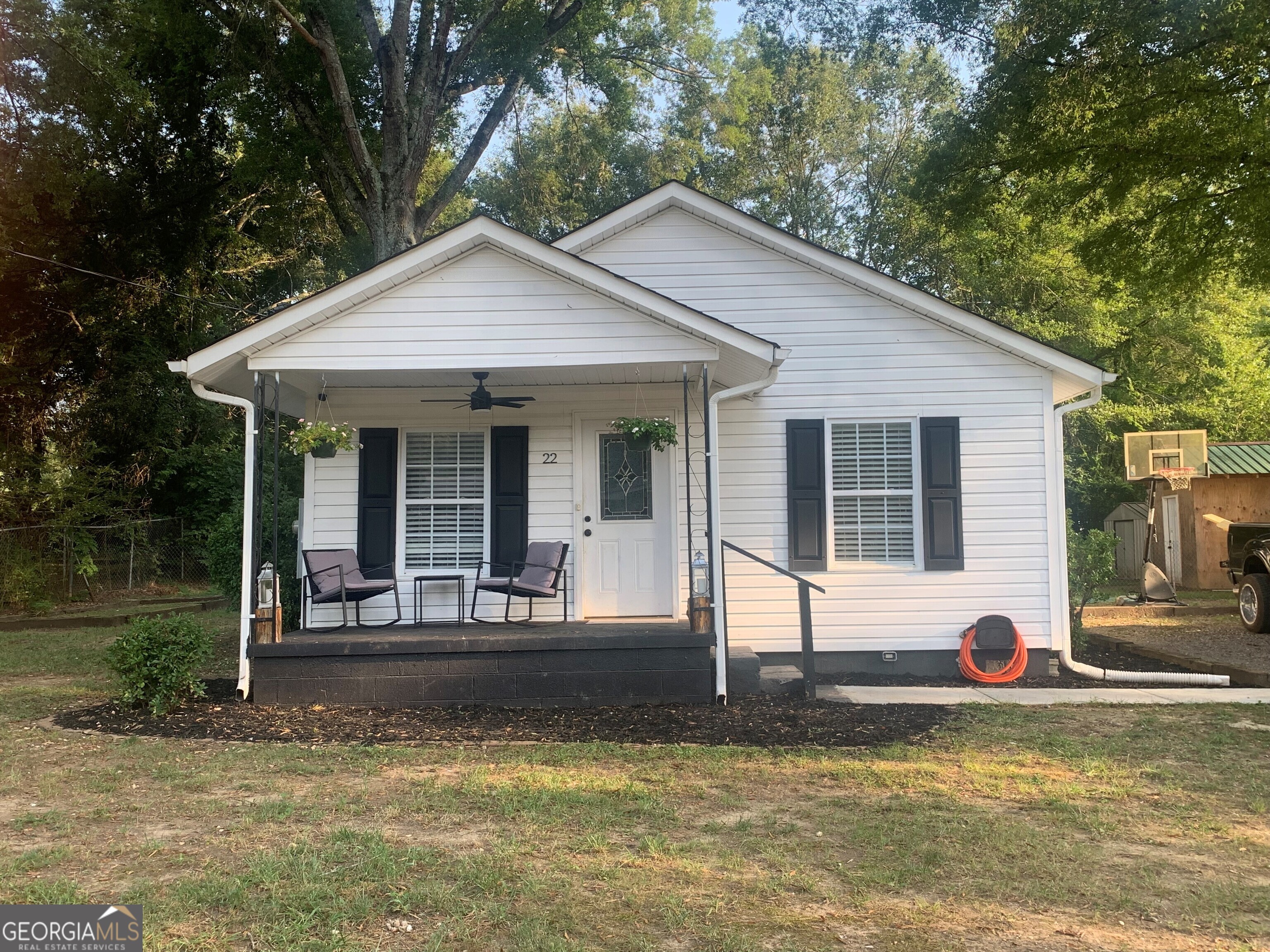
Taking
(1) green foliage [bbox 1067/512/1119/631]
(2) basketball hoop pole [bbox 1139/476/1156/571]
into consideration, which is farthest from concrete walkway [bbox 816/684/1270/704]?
(2) basketball hoop pole [bbox 1139/476/1156/571]

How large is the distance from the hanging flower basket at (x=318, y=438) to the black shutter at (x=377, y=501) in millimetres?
1035

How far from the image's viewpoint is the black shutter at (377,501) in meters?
9.05

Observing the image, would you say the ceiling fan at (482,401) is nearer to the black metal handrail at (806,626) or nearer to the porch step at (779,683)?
the black metal handrail at (806,626)

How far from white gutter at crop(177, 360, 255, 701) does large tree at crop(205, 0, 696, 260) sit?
7.69 meters

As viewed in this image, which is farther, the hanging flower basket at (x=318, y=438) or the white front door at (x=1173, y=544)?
the white front door at (x=1173, y=544)

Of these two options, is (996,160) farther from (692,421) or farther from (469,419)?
(469,419)

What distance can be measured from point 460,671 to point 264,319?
3163mm

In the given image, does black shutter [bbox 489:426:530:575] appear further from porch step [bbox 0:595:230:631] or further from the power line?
the power line

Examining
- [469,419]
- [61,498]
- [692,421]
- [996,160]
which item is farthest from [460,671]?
[61,498]

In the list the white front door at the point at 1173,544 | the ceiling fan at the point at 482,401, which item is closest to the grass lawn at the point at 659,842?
the ceiling fan at the point at 482,401

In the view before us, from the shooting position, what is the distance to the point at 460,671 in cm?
747

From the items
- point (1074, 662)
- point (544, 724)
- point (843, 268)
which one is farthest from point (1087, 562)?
point (544, 724)

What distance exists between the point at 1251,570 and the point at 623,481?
873 cm

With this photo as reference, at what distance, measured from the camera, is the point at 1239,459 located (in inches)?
723
